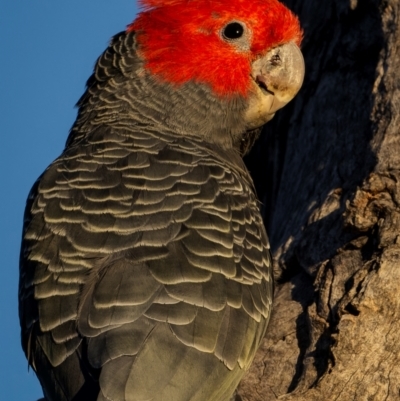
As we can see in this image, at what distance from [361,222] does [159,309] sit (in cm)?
174

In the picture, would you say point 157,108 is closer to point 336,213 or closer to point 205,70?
point 205,70

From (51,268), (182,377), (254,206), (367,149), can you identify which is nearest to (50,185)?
(51,268)

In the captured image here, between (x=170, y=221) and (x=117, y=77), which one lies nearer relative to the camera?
(x=170, y=221)

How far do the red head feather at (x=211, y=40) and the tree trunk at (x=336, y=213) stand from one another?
942 mm

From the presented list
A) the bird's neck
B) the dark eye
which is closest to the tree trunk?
the bird's neck

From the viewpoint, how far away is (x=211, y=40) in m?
6.68

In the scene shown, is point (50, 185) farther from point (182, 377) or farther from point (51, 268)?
point (182, 377)

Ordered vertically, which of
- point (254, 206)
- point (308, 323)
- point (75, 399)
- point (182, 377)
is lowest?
point (75, 399)

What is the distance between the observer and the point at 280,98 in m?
6.81

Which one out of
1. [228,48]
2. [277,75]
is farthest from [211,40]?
[277,75]

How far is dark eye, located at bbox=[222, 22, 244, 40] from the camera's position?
666 cm

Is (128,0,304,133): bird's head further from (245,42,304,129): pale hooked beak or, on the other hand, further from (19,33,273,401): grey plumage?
(19,33,273,401): grey plumage

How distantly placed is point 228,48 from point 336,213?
1.59 meters

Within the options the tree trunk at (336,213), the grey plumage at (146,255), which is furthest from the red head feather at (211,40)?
the tree trunk at (336,213)
